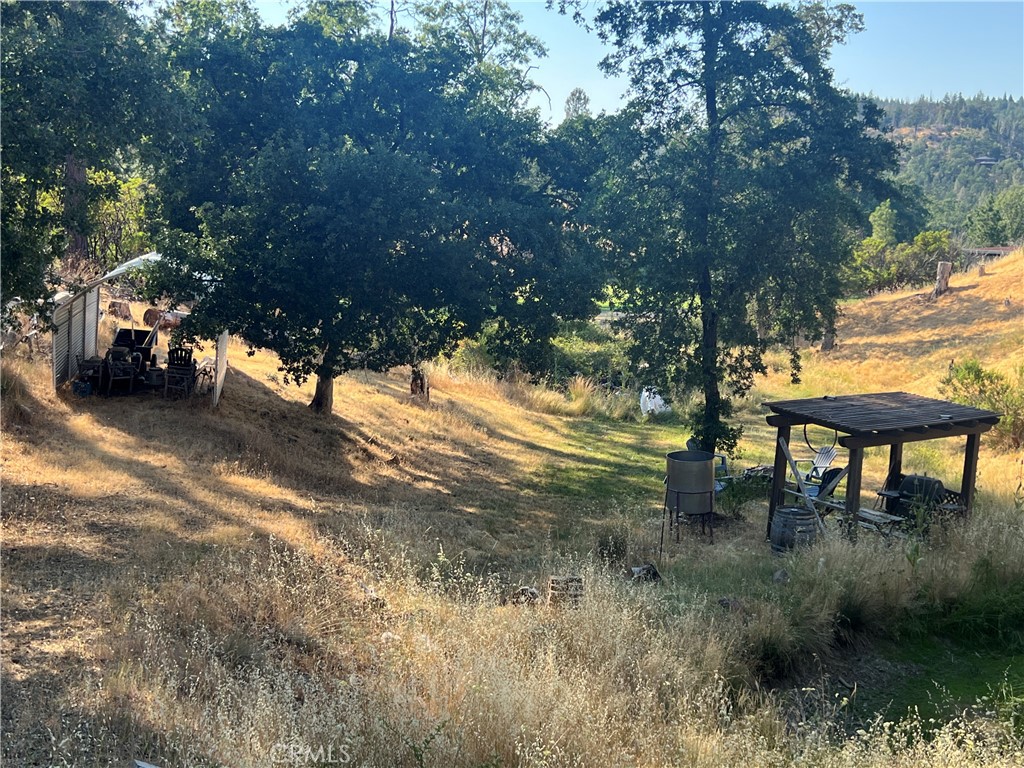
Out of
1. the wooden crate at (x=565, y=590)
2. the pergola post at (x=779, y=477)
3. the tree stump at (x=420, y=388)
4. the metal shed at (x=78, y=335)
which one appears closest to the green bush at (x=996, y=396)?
the pergola post at (x=779, y=477)

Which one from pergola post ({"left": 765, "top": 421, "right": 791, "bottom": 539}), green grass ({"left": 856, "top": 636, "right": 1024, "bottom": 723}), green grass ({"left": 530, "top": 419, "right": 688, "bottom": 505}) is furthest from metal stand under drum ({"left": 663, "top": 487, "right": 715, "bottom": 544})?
green grass ({"left": 856, "top": 636, "right": 1024, "bottom": 723})

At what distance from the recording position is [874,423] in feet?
31.7

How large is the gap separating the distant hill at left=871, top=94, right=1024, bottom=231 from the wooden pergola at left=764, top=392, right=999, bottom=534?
63907 mm

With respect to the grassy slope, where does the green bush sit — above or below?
above

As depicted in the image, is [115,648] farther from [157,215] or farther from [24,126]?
[157,215]

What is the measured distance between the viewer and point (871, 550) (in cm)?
820

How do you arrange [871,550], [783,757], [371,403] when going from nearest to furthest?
1. [783,757]
2. [871,550]
3. [371,403]

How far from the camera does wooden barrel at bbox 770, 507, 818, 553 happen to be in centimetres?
955

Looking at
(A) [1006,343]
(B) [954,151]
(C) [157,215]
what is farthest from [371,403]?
(B) [954,151]

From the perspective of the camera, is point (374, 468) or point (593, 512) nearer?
point (593, 512)

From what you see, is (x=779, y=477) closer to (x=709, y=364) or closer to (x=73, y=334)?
(x=709, y=364)

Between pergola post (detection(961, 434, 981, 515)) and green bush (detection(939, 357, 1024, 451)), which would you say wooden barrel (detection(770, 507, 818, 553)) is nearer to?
pergola post (detection(961, 434, 981, 515))

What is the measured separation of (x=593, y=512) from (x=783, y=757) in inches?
332

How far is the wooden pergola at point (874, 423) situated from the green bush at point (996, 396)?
7162mm
